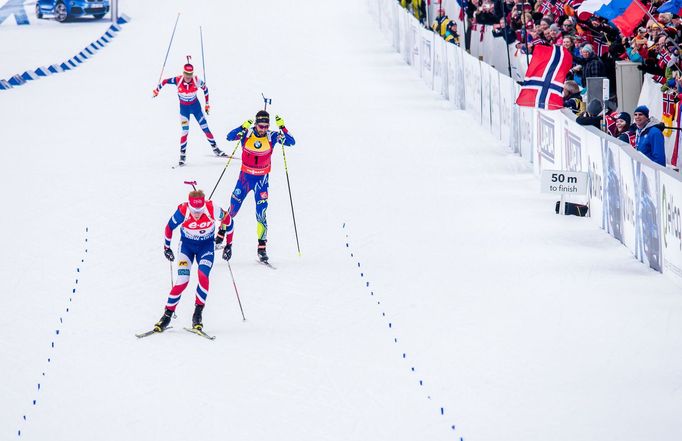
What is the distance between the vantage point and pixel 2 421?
12.0m

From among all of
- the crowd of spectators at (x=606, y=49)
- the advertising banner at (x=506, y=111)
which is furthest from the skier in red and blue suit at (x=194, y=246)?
the advertising banner at (x=506, y=111)

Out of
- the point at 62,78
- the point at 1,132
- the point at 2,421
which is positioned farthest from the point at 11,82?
the point at 2,421

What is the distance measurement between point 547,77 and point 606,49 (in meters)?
2.07

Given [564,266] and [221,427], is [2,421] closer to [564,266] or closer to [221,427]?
[221,427]

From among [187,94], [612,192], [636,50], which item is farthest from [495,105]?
[612,192]

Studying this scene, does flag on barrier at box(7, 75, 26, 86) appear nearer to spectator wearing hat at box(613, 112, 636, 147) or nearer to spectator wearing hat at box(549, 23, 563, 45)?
spectator wearing hat at box(549, 23, 563, 45)

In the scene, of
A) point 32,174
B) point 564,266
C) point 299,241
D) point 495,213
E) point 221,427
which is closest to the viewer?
point 221,427

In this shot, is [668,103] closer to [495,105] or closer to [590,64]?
[590,64]

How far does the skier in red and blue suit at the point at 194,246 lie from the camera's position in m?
14.1

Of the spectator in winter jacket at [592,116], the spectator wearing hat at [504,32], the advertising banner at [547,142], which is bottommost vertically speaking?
the advertising banner at [547,142]

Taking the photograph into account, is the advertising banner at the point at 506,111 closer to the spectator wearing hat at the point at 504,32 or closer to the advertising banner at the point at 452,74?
the spectator wearing hat at the point at 504,32

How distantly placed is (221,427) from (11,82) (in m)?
22.3

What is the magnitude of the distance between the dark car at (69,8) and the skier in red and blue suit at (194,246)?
3020 cm

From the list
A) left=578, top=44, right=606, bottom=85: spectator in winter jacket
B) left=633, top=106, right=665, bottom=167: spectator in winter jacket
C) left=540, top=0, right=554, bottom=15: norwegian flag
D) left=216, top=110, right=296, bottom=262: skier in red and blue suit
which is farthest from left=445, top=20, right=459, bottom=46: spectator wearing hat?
left=216, top=110, right=296, bottom=262: skier in red and blue suit
